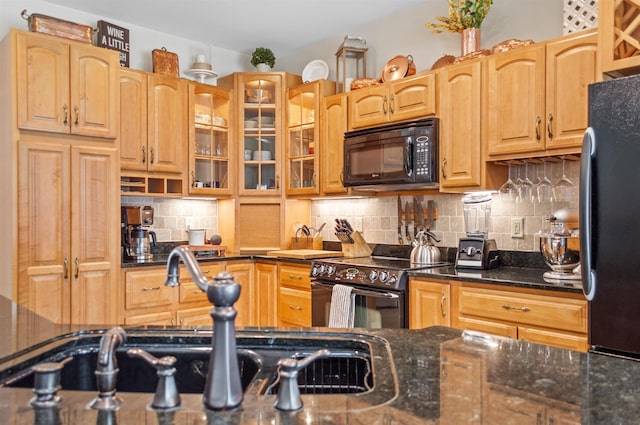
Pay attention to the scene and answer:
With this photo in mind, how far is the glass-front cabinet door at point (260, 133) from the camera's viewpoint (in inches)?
182

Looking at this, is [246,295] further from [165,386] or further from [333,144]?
[165,386]

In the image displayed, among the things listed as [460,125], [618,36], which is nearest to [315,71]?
[460,125]

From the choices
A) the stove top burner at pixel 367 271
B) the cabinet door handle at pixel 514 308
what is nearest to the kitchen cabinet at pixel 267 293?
the stove top burner at pixel 367 271

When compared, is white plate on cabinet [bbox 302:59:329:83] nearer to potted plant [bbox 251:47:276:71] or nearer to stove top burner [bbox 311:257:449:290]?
potted plant [bbox 251:47:276:71]

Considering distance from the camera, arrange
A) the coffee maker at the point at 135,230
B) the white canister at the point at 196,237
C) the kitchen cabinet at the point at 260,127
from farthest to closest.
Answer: the kitchen cabinet at the point at 260,127 → the white canister at the point at 196,237 → the coffee maker at the point at 135,230

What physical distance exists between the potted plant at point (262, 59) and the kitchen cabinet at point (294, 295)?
6.24 feet

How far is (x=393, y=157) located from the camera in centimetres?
360

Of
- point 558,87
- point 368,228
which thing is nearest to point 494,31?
point 558,87

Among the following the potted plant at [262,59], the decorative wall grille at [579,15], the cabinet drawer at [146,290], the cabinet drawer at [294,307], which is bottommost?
the cabinet drawer at [294,307]

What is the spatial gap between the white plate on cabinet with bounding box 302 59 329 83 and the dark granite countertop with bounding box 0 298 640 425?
362 cm

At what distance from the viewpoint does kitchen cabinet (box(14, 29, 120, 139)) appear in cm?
327

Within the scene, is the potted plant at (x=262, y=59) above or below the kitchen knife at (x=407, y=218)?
above

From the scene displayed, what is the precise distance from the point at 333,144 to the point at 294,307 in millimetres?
1347

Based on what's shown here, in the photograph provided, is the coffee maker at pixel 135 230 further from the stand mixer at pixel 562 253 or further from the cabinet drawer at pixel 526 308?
the stand mixer at pixel 562 253
